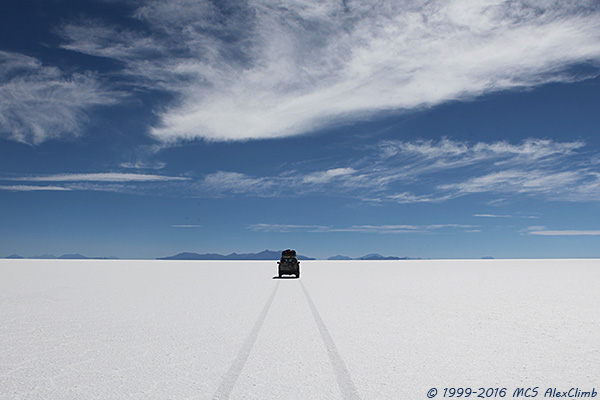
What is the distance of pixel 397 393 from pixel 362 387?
0.50m

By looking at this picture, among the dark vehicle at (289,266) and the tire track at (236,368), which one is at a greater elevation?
the dark vehicle at (289,266)

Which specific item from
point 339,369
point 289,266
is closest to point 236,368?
point 339,369

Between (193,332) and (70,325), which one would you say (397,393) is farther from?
(70,325)

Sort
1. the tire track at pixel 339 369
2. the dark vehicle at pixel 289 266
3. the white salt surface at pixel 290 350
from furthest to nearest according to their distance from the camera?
the dark vehicle at pixel 289 266
the white salt surface at pixel 290 350
the tire track at pixel 339 369

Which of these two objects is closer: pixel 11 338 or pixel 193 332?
pixel 11 338

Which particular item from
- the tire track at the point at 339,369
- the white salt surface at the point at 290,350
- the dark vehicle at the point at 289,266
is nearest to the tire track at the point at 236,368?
the white salt surface at the point at 290,350

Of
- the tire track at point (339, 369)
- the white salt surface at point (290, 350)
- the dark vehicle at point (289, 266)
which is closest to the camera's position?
the tire track at point (339, 369)

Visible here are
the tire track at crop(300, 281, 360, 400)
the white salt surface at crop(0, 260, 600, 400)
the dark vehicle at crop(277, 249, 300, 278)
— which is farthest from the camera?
the dark vehicle at crop(277, 249, 300, 278)

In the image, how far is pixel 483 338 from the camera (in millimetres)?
11164

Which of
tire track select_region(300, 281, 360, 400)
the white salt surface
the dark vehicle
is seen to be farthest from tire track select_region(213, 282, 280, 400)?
the dark vehicle

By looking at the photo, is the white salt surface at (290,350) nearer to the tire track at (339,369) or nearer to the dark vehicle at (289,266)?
the tire track at (339,369)

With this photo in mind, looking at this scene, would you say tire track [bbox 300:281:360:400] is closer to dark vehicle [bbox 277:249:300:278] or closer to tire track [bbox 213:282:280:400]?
tire track [bbox 213:282:280:400]

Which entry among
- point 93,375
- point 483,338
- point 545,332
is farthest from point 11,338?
point 545,332

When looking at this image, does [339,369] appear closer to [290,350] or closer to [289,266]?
[290,350]
